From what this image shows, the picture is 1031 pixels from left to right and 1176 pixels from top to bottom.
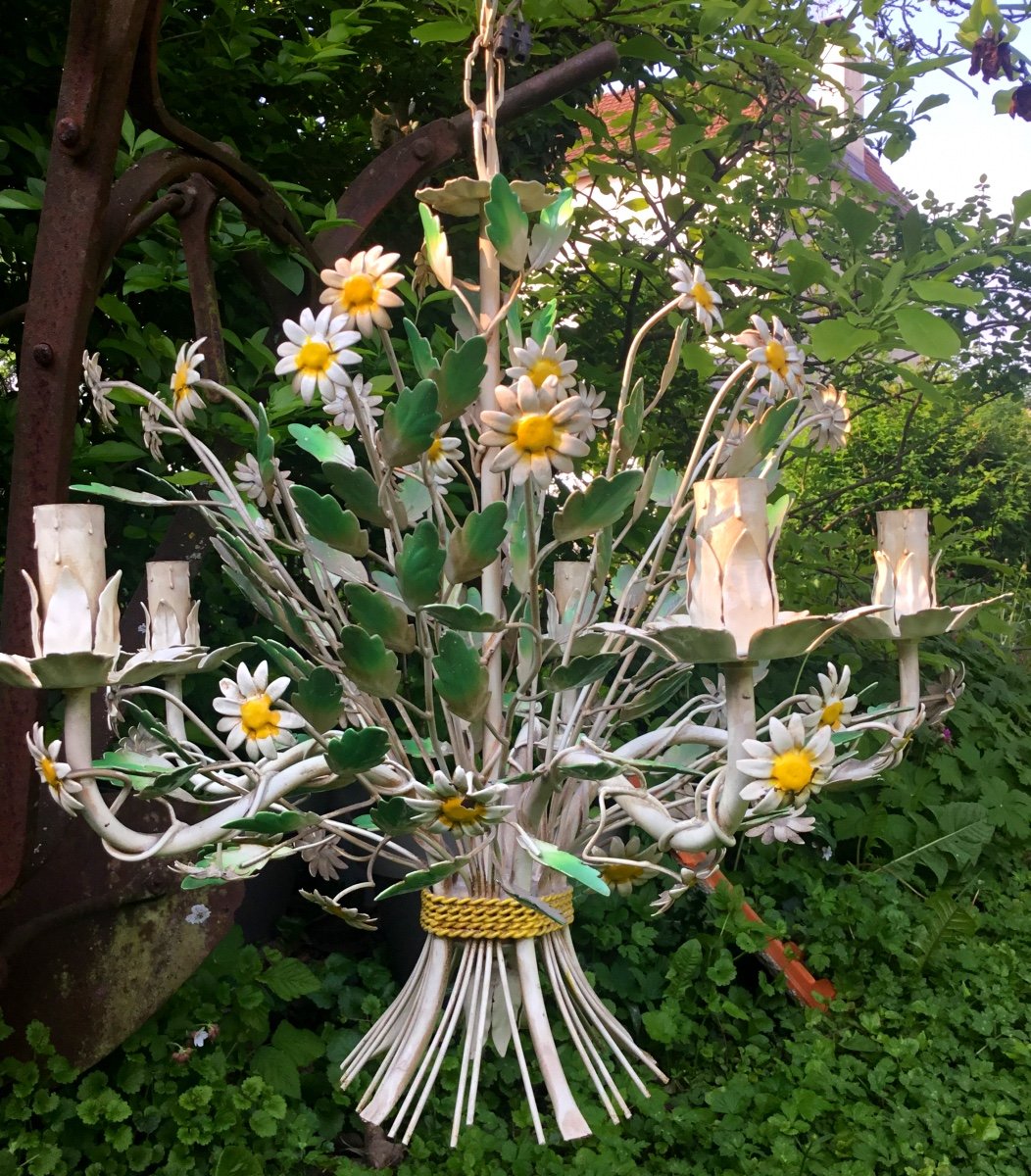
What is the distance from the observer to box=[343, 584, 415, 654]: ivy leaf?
498 mm

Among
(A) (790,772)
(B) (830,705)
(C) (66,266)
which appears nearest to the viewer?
(A) (790,772)

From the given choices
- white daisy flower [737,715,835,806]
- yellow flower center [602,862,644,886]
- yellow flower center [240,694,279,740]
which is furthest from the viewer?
yellow flower center [602,862,644,886]

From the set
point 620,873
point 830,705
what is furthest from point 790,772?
point 620,873

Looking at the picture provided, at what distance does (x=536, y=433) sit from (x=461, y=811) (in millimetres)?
207

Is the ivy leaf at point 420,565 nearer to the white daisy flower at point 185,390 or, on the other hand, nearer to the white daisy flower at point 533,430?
the white daisy flower at point 533,430

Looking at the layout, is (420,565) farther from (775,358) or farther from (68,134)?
(68,134)

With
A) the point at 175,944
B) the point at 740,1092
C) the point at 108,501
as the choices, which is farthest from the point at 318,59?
the point at 740,1092

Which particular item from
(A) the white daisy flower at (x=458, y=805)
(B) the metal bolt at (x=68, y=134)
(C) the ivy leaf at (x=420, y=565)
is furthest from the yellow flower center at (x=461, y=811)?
(B) the metal bolt at (x=68, y=134)

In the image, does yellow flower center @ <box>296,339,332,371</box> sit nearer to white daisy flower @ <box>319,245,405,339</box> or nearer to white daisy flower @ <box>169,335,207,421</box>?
white daisy flower @ <box>319,245,405,339</box>

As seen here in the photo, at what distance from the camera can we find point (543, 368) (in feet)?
1.62

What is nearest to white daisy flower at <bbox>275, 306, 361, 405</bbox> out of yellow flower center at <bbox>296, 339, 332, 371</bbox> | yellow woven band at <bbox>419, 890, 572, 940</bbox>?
yellow flower center at <bbox>296, 339, 332, 371</bbox>

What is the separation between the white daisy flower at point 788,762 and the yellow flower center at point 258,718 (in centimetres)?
27

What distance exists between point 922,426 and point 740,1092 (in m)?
2.82

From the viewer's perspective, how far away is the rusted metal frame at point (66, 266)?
648mm
